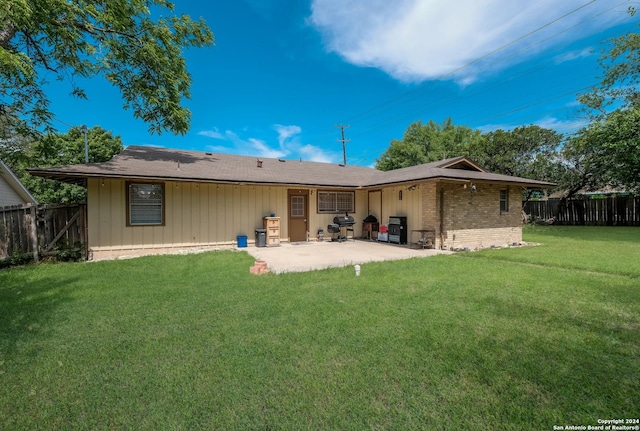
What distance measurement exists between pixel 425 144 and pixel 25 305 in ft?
103

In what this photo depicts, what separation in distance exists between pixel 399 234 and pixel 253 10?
403 inches

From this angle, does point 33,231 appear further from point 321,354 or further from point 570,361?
point 570,361

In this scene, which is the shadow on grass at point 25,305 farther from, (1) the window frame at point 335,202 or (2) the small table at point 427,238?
(2) the small table at point 427,238

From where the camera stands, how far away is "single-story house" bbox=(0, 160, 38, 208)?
11.7 m

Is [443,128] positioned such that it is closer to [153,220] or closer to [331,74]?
[331,74]

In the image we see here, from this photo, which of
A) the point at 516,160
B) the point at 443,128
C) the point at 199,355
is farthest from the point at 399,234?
the point at 443,128

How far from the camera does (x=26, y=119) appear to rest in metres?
7.95

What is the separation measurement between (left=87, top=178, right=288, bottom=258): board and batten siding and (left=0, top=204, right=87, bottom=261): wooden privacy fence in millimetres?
427

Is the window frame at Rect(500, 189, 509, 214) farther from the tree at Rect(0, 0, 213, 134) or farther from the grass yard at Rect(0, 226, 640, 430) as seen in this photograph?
the tree at Rect(0, 0, 213, 134)

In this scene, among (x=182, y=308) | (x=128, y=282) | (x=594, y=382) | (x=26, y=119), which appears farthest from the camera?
(x=26, y=119)

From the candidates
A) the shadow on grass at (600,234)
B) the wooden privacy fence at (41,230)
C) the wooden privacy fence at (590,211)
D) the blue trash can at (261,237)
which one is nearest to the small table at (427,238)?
the blue trash can at (261,237)

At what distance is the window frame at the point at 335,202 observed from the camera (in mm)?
11688

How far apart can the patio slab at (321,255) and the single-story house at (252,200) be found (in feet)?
4.24

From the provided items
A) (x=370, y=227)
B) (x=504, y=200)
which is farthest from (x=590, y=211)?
(x=370, y=227)
